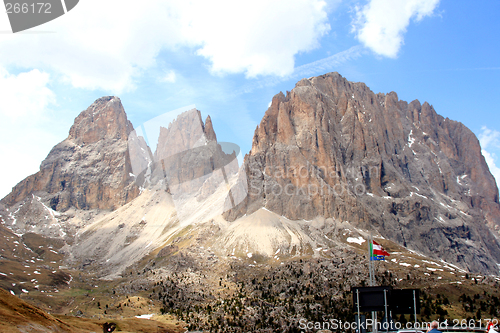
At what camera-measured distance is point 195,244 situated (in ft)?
536

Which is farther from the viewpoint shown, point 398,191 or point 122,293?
point 398,191

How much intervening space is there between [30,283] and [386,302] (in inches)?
6238

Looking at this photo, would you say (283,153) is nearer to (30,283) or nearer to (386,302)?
(30,283)

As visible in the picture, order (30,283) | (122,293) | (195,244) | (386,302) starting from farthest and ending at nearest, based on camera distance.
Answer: (195,244) < (30,283) < (122,293) < (386,302)

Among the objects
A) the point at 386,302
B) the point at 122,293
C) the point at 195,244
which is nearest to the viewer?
the point at 386,302

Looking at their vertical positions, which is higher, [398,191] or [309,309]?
[398,191]

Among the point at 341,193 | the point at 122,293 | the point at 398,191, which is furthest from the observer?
the point at 398,191

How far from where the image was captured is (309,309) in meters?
99.1

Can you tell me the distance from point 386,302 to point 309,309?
3005 inches

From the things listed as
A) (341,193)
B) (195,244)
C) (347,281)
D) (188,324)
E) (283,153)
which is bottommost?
(188,324)

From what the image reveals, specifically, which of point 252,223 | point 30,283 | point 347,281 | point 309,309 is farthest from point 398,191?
point 30,283

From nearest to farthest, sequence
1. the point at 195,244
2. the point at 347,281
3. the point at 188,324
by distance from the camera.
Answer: the point at 188,324
the point at 347,281
the point at 195,244

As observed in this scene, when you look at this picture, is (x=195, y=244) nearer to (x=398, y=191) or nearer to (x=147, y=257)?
(x=147, y=257)

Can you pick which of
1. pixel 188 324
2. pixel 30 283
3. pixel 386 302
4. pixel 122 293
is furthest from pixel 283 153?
pixel 386 302
